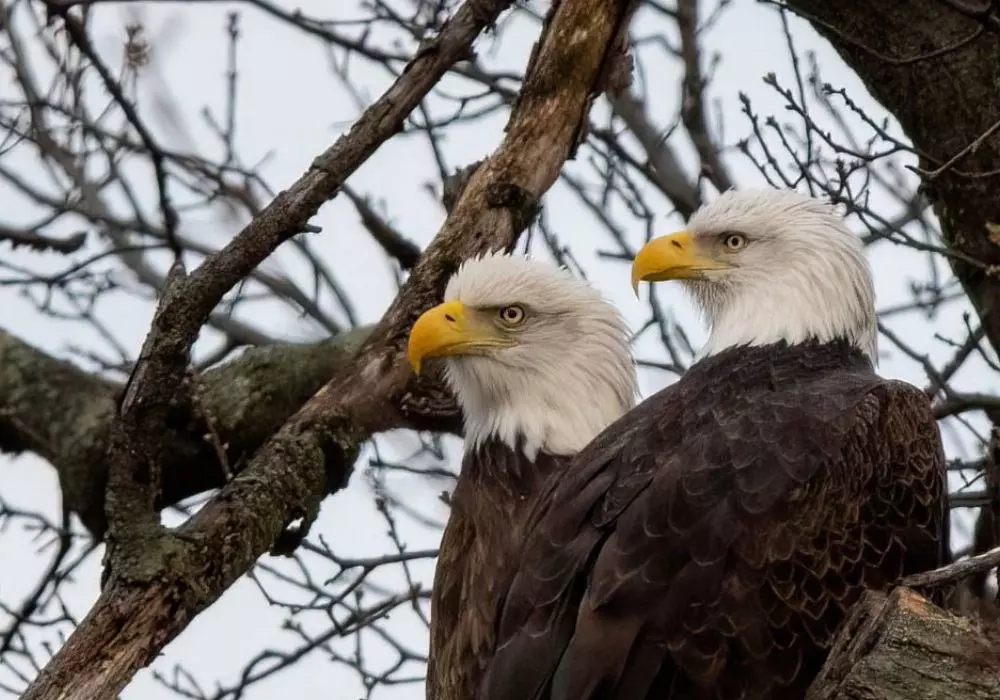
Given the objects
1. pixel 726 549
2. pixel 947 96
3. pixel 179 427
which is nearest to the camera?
pixel 726 549

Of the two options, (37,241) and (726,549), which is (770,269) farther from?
(37,241)

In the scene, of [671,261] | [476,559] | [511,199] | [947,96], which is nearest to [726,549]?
[476,559]

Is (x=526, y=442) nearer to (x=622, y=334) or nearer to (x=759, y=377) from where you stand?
(x=622, y=334)

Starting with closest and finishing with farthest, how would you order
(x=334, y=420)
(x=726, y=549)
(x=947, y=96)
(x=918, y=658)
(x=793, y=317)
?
(x=918, y=658)
(x=726, y=549)
(x=793, y=317)
(x=334, y=420)
(x=947, y=96)

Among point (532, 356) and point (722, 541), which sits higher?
point (532, 356)

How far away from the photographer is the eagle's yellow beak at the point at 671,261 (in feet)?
16.1

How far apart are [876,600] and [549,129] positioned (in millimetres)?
2685

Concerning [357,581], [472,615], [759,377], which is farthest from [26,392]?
[759,377]

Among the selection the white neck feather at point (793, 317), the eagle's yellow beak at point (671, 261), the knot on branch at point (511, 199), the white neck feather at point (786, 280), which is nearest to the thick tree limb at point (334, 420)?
the knot on branch at point (511, 199)

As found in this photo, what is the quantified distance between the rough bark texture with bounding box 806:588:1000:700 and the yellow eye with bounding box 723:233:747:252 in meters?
2.02

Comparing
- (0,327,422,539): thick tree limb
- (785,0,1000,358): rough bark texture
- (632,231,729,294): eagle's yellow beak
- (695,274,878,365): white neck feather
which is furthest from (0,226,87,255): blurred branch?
(785,0,1000,358): rough bark texture

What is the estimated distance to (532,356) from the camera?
5109mm

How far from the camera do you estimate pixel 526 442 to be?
4.98m

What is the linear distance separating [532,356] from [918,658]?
2.27 metres
